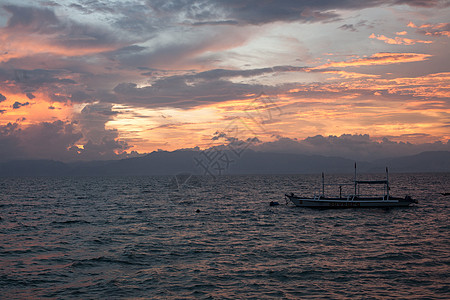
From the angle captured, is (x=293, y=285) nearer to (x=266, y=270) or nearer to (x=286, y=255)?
(x=266, y=270)

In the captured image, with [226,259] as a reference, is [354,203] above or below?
below

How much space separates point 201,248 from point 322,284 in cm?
1420

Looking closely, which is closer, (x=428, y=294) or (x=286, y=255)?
(x=428, y=294)

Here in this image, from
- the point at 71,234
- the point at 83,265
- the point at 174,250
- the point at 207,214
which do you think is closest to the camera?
the point at 83,265

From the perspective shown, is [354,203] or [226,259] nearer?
[226,259]

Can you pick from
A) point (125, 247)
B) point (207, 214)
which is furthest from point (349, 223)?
point (125, 247)

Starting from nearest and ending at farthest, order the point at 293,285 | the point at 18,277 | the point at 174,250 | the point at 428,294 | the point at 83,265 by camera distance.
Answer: the point at 428,294, the point at 293,285, the point at 18,277, the point at 83,265, the point at 174,250

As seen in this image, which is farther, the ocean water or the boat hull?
the boat hull

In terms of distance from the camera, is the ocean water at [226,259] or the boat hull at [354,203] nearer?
the ocean water at [226,259]

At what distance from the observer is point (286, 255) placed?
32.0 metres

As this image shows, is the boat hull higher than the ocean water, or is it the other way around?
the ocean water

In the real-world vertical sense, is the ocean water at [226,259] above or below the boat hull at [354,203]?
above

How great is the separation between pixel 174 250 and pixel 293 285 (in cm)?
1405

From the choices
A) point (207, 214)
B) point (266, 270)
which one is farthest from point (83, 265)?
point (207, 214)
